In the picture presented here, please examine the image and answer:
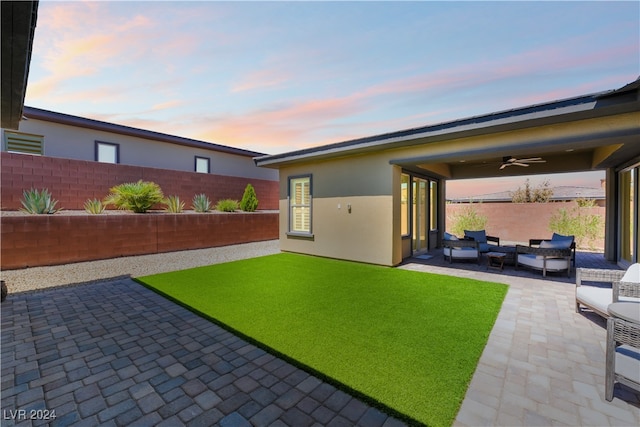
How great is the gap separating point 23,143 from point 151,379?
509 inches

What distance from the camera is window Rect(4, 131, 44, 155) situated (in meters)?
10.1

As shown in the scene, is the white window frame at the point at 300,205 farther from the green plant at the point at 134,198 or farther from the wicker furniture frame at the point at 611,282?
the wicker furniture frame at the point at 611,282

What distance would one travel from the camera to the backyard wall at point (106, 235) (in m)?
7.09

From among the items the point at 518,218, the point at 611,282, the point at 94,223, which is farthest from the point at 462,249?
the point at 94,223

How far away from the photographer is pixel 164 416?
7.00 feet

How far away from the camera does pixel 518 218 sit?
13367mm

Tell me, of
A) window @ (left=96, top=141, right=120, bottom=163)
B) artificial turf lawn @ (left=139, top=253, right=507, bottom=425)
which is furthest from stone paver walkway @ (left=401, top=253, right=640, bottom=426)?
window @ (left=96, top=141, right=120, bottom=163)

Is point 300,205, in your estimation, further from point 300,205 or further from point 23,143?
point 23,143

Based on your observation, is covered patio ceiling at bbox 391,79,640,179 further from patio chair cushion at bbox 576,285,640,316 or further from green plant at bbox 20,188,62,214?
green plant at bbox 20,188,62,214

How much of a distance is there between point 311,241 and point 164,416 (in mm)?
7264

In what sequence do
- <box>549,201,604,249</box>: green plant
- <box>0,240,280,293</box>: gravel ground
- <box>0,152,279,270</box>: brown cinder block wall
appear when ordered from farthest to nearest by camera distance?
1. <box>549,201,604,249</box>: green plant
2. <box>0,152,279,270</box>: brown cinder block wall
3. <box>0,240,280,293</box>: gravel ground

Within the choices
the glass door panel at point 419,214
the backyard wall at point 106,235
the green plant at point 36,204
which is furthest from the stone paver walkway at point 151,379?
the glass door panel at point 419,214

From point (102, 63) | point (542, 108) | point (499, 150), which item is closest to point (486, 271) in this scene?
point (499, 150)

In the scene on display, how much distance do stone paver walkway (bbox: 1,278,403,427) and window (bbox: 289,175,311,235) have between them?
5786mm
